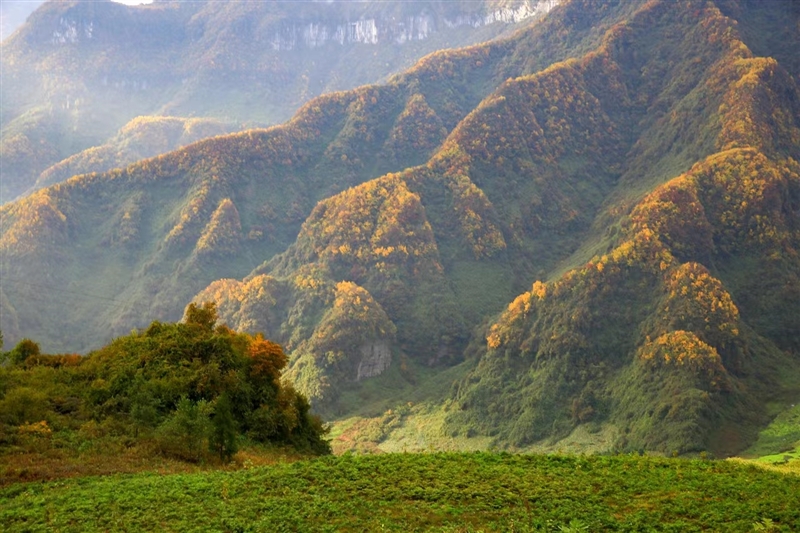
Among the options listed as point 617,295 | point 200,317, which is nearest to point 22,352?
point 200,317

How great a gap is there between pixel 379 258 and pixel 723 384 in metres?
89.1

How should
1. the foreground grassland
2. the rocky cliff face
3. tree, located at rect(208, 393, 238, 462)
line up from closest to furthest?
1. the foreground grassland
2. tree, located at rect(208, 393, 238, 462)
3. the rocky cliff face

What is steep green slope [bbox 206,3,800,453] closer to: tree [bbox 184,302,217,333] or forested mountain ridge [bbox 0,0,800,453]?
forested mountain ridge [bbox 0,0,800,453]

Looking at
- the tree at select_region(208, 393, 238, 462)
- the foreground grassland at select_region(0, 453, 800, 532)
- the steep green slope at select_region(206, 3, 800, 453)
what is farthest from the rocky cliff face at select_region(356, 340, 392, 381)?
the foreground grassland at select_region(0, 453, 800, 532)

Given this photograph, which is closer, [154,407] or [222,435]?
[222,435]

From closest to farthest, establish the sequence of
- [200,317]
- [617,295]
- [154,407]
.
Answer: [154,407] < [200,317] < [617,295]

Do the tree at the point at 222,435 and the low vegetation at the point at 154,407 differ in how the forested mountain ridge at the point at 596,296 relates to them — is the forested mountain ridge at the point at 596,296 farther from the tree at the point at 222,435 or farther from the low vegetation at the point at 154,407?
the tree at the point at 222,435

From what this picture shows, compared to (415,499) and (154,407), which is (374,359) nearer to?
(154,407)

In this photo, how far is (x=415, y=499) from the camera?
126 feet

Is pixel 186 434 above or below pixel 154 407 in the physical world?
below

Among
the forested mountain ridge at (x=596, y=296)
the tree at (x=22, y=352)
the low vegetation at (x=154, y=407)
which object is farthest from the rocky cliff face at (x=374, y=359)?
the tree at (x=22, y=352)

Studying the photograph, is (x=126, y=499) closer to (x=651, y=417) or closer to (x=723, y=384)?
(x=651, y=417)

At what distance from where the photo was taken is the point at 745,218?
152000mm

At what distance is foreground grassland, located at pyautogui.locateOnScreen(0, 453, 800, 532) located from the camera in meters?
35.0
